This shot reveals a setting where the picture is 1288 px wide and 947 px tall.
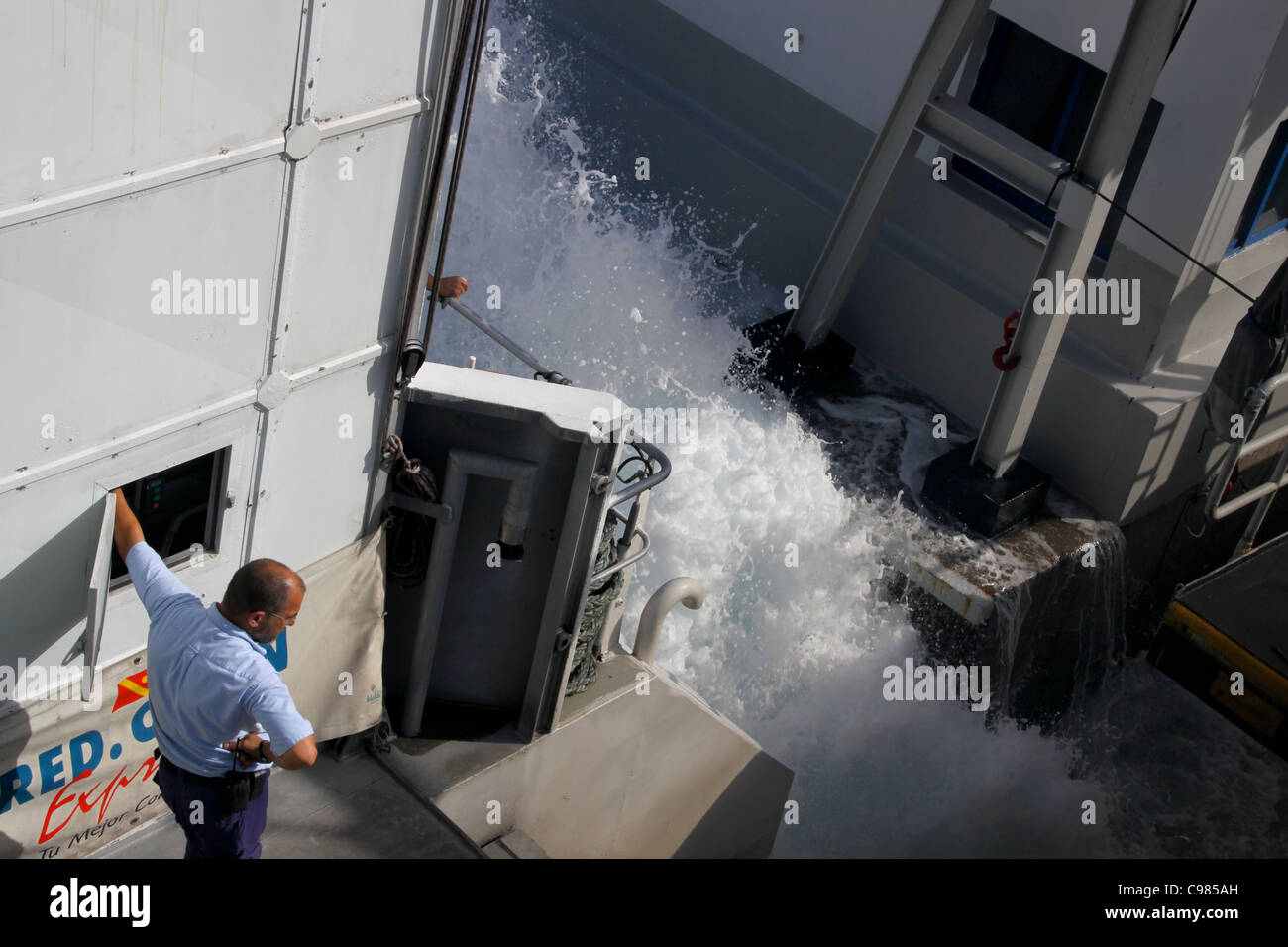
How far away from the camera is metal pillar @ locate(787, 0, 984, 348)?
959 cm

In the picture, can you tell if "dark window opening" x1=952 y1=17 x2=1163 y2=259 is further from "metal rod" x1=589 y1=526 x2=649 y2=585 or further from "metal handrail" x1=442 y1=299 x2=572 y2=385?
"metal handrail" x1=442 y1=299 x2=572 y2=385

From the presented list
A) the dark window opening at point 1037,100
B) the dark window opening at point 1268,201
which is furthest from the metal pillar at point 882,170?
the dark window opening at point 1268,201

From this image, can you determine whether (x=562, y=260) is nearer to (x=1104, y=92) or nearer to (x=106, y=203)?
(x=1104, y=92)

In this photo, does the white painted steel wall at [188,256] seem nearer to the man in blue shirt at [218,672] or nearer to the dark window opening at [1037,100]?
the man in blue shirt at [218,672]

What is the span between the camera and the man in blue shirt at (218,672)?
4082 millimetres

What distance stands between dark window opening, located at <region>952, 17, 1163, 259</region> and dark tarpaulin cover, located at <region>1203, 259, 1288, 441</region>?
4.49 feet

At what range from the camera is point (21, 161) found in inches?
131

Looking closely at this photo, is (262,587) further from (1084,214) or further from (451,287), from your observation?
(1084,214)

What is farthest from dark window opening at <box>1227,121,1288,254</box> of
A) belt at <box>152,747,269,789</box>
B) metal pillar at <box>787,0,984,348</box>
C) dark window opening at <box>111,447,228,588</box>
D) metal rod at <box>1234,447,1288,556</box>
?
belt at <box>152,747,269,789</box>

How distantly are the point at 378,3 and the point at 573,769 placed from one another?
3.79 metres

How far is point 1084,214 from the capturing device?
8.95 meters

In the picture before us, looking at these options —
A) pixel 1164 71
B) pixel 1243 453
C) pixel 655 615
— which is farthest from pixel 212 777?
pixel 1164 71

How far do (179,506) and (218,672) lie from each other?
2.13 feet

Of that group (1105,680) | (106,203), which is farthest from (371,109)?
(1105,680)
